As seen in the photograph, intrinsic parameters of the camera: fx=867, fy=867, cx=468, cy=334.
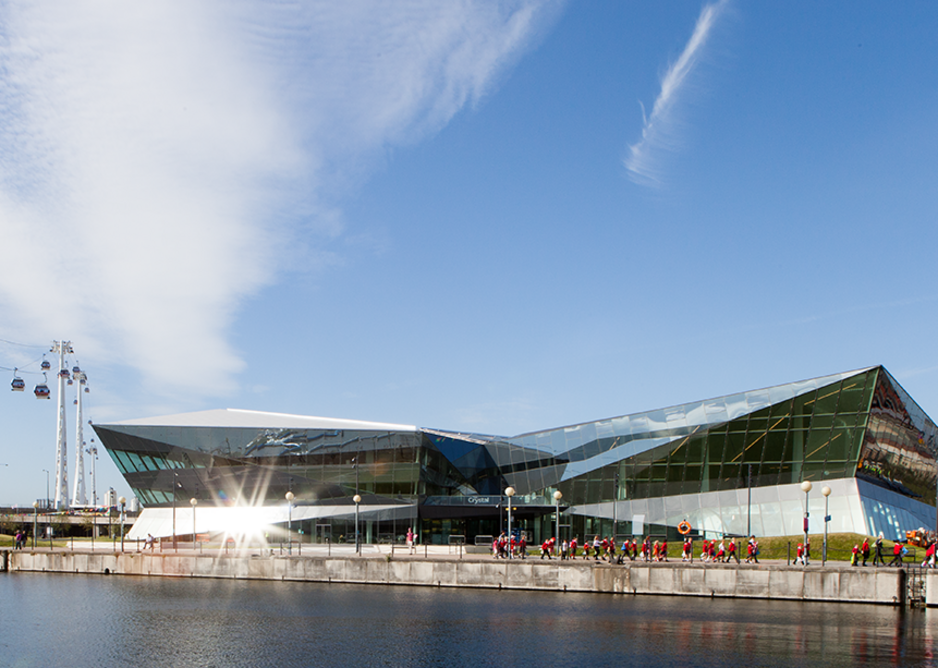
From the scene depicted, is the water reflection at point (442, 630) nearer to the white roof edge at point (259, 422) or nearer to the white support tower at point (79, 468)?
the white roof edge at point (259, 422)

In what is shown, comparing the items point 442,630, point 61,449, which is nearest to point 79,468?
point 61,449

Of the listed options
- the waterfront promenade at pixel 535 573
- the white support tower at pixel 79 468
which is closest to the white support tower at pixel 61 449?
the white support tower at pixel 79 468

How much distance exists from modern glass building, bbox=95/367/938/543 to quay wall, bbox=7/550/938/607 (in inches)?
462

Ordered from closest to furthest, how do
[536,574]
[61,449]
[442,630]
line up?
[442,630]
[536,574]
[61,449]

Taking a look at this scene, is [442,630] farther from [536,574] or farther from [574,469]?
[574,469]

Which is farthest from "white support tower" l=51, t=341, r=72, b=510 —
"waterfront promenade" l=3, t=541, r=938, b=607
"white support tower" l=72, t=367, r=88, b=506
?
"waterfront promenade" l=3, t=541, r=938, b=607

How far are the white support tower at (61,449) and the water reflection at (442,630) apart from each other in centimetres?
7600

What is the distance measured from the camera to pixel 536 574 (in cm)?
3847

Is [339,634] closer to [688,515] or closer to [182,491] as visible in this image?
[688,515]

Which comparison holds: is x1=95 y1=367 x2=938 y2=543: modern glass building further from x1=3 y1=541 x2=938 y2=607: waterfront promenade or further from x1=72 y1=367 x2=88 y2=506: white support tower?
x1=72 y1=367 x2=88 y2=506: white support tower

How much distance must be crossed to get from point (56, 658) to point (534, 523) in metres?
43.4

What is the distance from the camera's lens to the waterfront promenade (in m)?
32.7

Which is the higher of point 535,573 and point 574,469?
point 574,469

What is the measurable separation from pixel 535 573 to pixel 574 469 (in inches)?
822
